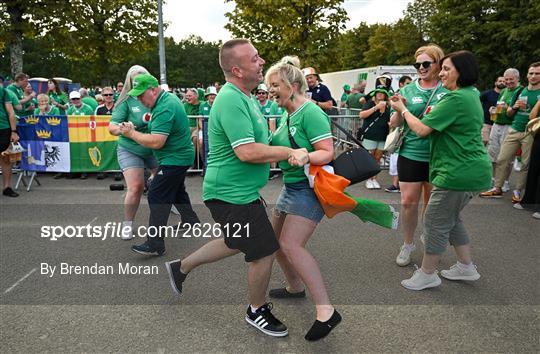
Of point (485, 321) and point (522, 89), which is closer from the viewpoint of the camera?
point (485, 321)

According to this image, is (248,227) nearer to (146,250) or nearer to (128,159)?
(146,250)

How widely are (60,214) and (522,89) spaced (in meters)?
7.00

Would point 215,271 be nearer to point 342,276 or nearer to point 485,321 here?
point 342,276

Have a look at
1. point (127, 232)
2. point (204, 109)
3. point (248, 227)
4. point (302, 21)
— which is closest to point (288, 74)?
point (248, 227)

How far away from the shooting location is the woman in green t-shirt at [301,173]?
2.91m

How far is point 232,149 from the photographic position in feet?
9.22

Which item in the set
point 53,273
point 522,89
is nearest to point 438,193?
point 53,273

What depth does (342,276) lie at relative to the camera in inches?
162

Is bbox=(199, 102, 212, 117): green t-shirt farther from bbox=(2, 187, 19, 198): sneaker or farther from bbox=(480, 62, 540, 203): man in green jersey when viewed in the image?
bbox=(480, 62, 540, 203): man in green jersey

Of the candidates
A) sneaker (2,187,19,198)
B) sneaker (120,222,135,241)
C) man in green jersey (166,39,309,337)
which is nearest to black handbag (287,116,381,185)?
man in green jersey (166,39,309,337)

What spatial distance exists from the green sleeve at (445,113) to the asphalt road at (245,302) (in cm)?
139

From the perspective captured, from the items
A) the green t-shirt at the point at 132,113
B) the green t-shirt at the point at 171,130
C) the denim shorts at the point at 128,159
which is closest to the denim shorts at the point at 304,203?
the green t-shirt at the point at 171,130

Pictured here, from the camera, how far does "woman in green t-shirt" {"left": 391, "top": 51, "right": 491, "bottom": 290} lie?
3277mm

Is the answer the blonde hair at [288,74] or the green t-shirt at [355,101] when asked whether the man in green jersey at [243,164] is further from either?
the green t-shirt at [355,101]
